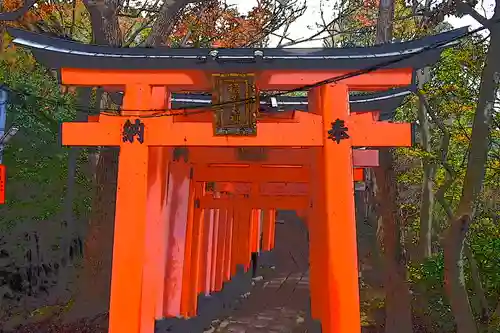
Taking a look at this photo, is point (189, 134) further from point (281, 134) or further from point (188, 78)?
point (281, 134)

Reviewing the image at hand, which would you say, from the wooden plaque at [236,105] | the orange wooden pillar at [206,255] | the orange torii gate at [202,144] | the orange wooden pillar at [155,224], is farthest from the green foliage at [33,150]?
the wooden plaque at [236,105]

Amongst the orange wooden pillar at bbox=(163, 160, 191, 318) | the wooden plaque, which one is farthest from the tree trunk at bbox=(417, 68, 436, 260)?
the wooden plaque

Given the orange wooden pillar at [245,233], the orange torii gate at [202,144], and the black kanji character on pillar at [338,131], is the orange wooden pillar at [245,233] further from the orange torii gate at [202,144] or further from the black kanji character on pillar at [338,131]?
the black kanji character on pillar at [338,131]

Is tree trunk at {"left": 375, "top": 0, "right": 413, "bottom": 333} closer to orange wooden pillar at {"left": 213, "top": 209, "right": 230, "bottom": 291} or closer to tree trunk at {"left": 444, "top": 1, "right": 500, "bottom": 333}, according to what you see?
tree trunk at {"left": 444, "top": 1, "right": 500, "bottom": 333}

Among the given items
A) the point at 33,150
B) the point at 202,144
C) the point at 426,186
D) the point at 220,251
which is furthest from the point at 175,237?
the point at 33,150

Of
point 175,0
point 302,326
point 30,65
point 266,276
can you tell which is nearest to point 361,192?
point 266,276

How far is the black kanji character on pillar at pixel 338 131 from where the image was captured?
23.5 ft

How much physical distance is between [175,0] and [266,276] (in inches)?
701

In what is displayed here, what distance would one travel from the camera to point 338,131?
282 inches

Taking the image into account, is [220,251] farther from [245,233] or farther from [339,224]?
[339,224]

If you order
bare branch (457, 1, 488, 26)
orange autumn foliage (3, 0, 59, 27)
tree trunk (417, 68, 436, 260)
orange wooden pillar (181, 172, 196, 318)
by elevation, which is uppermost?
orange autumn foliage (3, 0, 59, 27)

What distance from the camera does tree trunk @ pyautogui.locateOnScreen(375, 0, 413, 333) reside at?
10602mm

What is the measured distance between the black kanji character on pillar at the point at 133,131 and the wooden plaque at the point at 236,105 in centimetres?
107

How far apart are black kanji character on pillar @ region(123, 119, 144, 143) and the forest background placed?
3.44 ft
